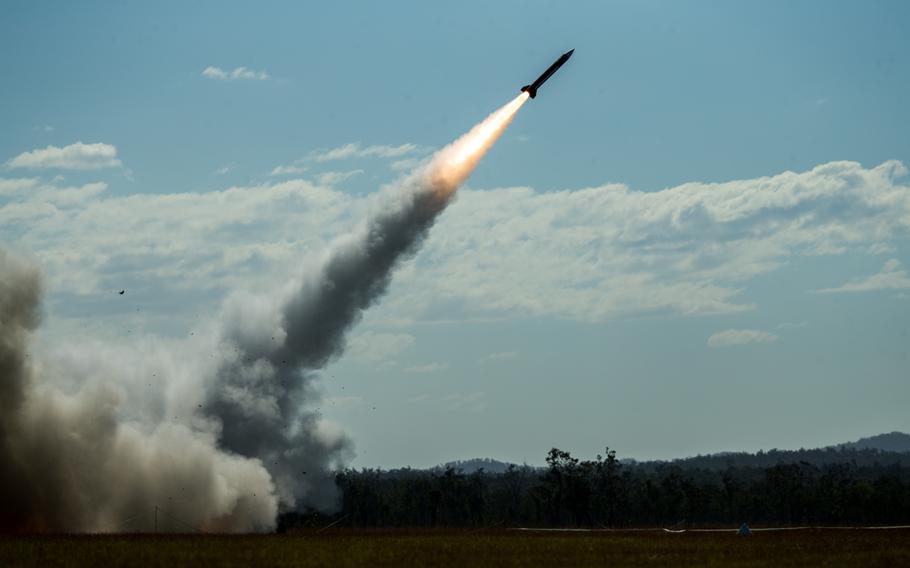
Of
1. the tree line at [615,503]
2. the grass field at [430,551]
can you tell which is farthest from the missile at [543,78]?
the tree line at [615,503]

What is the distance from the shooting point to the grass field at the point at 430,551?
43.9 metres

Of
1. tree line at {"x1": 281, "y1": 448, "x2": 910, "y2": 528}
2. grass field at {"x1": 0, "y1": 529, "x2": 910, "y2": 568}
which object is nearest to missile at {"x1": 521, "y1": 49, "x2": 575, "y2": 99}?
grass field at {"x1": 0, "y1": 529, "x2": 910, "y2": 568}

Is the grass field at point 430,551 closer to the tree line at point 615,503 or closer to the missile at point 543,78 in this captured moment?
the missile at point 543,78

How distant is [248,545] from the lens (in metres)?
50.3


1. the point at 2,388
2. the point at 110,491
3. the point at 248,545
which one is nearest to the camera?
the point at 248,545

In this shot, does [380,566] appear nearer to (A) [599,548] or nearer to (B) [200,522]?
(A) [599,548]

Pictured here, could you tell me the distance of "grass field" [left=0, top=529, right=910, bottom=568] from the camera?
43875 millimetres

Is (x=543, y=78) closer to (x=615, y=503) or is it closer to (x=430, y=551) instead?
(x=430, y=551)

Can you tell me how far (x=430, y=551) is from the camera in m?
49.8

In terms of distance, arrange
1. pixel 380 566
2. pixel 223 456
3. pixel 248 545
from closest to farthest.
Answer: pixel 380 566
pixel 248 545
pixel 223 456

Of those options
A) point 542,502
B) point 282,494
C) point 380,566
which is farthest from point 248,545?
point 542,502

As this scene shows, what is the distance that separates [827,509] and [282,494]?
290 ft

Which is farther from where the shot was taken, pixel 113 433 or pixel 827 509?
pixel 827 509

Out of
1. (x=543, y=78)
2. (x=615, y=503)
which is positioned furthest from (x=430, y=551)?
(x=615, y=503)
